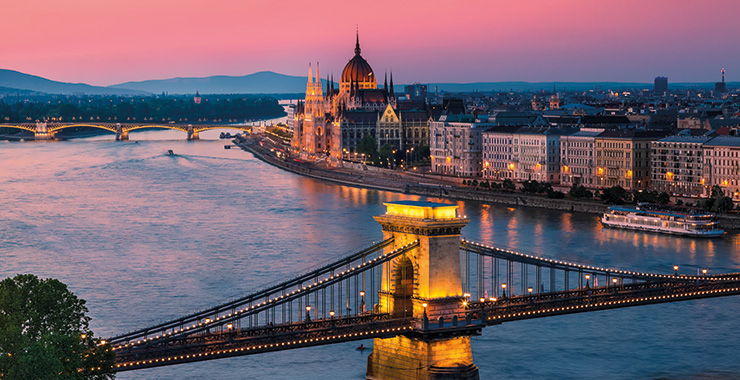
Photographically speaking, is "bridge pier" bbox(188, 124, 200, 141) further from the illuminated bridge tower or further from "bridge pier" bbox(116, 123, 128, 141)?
the illuminated bridge tower

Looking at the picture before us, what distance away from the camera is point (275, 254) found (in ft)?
116

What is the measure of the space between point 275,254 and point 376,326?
15871mm

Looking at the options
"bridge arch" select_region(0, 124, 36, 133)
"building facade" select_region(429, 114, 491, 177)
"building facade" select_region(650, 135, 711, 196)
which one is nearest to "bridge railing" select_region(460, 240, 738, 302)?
"building facade" select_region(650, 135, 711, 196)

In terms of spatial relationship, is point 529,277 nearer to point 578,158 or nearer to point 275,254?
point 275,254

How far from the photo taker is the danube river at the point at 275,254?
23.3m

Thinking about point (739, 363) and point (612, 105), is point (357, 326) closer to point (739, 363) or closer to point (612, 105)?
point (739, 363)

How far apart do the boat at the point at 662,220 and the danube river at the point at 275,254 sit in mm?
725

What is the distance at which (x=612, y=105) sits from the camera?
100625mm

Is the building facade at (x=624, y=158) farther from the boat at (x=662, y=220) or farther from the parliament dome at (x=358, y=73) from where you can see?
the parliament dome at (x=358, y=73)

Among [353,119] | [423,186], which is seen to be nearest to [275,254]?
[423,186]

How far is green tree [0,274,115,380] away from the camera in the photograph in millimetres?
15109

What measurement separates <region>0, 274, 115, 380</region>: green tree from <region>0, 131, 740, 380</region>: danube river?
19.3 ft

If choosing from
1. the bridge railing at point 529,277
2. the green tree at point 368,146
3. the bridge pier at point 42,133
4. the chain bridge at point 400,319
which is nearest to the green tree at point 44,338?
the chain bridge at point 400,319

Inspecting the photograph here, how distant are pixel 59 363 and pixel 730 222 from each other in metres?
31.3
